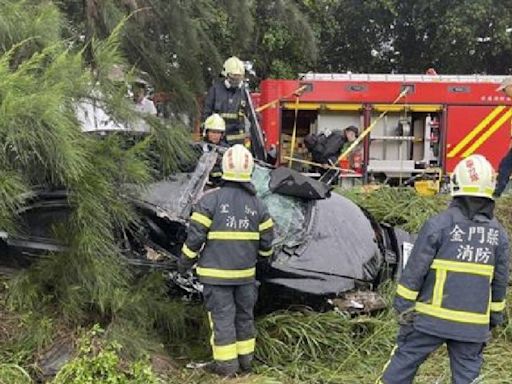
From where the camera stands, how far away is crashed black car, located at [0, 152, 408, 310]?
4.17 m

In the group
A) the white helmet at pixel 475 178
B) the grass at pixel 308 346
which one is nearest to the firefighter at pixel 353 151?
the grass at pixel 308 346

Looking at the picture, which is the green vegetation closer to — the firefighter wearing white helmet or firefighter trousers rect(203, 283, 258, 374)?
firefighter trousers rect(203, 283, 258, 374)

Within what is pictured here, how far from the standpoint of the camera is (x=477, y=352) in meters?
3.56

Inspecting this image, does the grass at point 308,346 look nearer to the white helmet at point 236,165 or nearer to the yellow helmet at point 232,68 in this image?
the white helmet at point 236,165

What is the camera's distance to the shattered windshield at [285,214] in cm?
455

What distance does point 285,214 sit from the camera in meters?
4.70

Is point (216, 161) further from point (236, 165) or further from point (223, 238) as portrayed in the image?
point (223, 238)

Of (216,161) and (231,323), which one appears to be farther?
(216,161)

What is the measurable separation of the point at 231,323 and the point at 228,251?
16.6 inches

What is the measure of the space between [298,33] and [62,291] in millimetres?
3298

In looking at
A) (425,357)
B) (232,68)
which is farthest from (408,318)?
(232,68)

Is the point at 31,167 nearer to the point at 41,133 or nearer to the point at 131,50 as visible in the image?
the point at 41,133

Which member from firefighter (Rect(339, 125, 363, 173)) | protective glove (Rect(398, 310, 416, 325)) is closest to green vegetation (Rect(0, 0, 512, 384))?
protective glove (Rect(398, 310, 416, 325))

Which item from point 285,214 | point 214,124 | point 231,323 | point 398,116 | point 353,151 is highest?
point 398,116
